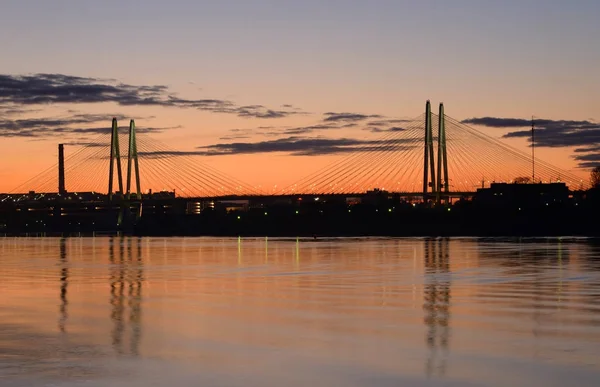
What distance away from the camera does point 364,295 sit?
30.2 meters

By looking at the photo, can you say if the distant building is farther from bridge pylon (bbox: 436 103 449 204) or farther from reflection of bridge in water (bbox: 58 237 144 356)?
reflection of bridge in water (bbox: 58 237 144 356)

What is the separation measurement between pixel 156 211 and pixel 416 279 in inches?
6482

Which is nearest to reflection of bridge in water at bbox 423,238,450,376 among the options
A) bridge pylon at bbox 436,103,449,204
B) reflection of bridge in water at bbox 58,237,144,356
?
reflection of bridge in water at bbox 58,237,144,356

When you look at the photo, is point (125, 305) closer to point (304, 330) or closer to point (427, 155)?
point (304, 330)

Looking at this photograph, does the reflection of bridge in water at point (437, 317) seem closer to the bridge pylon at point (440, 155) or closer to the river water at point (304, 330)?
the river water at point (304, 330)

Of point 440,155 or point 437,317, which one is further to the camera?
point 440,155

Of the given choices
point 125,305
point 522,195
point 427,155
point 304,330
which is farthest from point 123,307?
point 522,195

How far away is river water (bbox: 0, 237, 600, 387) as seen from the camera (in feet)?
52.5

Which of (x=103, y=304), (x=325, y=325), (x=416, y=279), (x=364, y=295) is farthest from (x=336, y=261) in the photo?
(x=325, y=325)

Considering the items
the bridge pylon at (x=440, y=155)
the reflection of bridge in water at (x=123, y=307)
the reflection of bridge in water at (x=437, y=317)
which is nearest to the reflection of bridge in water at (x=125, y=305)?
the reflection of bridge in water at (x=123, y=307)

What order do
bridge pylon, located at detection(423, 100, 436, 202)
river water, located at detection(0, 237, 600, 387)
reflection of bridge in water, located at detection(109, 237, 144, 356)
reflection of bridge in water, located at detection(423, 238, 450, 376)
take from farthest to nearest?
bridge pylon, located at detection(423, 100, 436, 202)
reflection of bridge in water, located at detection(109, 237, 144, 356)
reflection of bridge in water, located at detection(423, 238, 450, 376)
river water, located at detection(0, 237, 600, 387)

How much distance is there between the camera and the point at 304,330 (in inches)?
845

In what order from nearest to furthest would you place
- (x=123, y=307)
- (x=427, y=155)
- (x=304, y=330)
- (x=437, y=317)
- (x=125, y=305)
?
(x=304, y=330) < (x=437, y=317) < (x=123, y=307) < (x=125, y=305) < (x=427, y=155)

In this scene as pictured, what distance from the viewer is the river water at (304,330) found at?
16.0 meters
